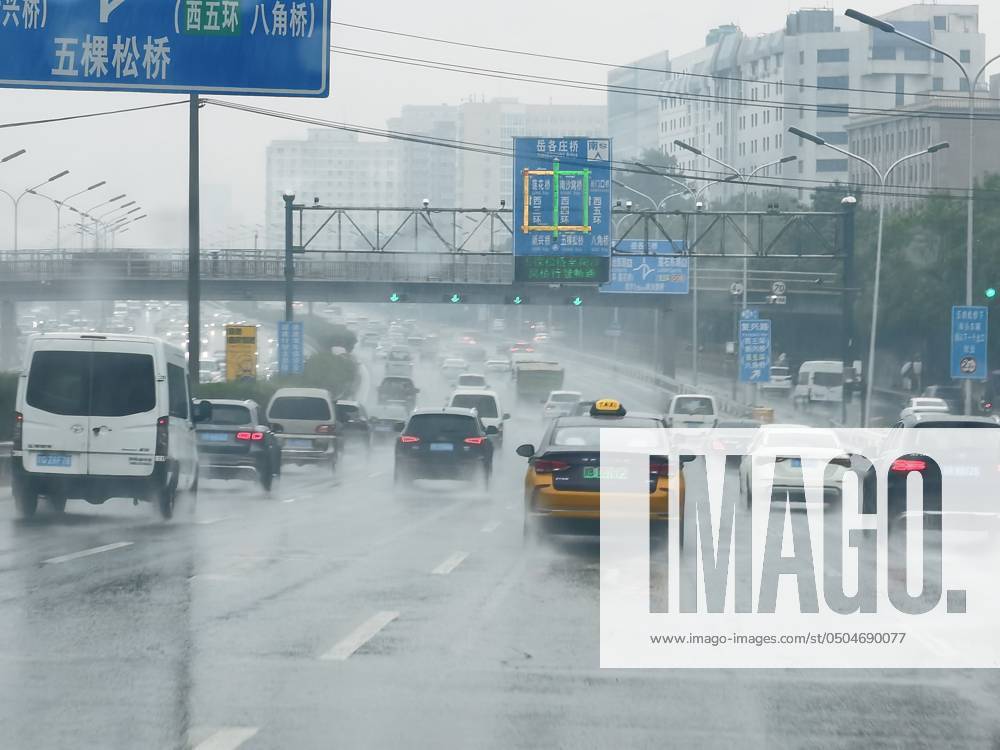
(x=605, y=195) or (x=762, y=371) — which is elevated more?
(x=605, y=195)

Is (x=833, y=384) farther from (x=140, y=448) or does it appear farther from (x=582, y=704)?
(x=582, y=704)

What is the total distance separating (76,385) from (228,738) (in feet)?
47.4

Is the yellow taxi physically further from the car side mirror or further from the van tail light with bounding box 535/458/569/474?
the car side mirror

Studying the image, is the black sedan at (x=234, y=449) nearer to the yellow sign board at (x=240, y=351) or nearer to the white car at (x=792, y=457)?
the white car at (x=792, y=457)

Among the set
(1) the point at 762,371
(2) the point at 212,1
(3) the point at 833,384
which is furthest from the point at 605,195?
(3) the point at 833,384

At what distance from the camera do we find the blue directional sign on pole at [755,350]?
2566 inches

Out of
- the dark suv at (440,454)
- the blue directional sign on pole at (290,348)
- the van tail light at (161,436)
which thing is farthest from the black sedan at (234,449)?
the blue directional sign on pole at (290,348)

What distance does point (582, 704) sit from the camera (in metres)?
9.01

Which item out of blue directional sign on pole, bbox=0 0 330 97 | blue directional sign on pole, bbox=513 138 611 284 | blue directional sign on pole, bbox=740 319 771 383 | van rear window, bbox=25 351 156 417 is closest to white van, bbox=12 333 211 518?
van rear window, bbox=25 351 156 417

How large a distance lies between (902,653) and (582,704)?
3.03 meters

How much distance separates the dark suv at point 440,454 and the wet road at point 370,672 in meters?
14.0

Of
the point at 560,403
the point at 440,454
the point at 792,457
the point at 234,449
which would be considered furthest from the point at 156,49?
the point at 560,403

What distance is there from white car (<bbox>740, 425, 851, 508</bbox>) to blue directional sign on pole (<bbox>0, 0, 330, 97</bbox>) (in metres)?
9.39

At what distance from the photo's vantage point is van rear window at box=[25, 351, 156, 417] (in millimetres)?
21609
